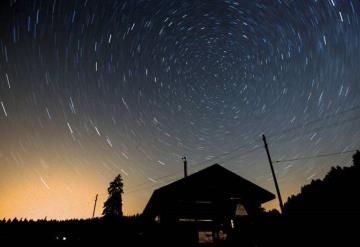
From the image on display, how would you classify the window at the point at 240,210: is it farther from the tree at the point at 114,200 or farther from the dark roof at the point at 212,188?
the tree at the point at 114,200

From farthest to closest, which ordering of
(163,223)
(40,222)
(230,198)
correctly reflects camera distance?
1. (40,222)
2. (230,198)
3. (163,223)

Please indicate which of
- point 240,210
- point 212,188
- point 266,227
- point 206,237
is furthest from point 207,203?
point 266,227

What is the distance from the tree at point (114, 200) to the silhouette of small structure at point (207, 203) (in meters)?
26.6

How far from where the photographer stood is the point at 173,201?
46.6 feet

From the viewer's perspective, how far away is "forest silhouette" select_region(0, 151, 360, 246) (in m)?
10.6

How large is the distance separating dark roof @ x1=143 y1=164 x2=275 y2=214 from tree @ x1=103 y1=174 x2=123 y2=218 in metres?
26.9

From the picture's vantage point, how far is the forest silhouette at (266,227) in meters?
10.6

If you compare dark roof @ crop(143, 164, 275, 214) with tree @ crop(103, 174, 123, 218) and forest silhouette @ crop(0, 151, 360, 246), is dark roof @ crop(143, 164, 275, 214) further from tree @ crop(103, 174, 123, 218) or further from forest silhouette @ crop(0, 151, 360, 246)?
tree @ crop(103, 174, 123, 218)

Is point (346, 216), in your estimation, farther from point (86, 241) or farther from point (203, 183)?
point (86, 241)

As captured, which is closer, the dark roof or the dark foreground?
the dark foreground

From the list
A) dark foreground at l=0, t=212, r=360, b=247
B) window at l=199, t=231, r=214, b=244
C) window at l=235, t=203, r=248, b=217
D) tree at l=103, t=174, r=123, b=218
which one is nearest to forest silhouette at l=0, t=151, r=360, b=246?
dark foreground at l=0, t=212, r=360, b=247

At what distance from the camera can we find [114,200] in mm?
40438

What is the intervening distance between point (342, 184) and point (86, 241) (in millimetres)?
16325

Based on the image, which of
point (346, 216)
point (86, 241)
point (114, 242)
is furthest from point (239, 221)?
point (86, 241)
